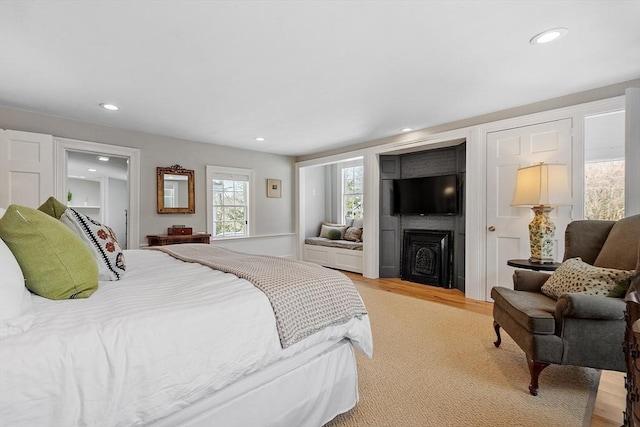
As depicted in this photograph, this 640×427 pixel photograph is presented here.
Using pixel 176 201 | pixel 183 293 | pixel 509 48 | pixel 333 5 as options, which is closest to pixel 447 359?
pixel 183 293

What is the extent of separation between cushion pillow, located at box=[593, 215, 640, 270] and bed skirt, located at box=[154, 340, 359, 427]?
1.96m

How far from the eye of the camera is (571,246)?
7.97 ft

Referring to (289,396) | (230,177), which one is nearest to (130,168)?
(230,177)

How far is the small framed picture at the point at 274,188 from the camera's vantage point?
5.89 metres

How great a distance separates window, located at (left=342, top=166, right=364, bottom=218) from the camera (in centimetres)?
654

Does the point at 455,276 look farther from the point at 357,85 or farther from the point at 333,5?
the point at 333,5

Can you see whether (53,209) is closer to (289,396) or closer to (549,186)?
(289,396)

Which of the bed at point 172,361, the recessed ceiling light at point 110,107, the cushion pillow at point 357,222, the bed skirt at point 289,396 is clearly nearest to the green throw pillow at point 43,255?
the bed at point 172,361

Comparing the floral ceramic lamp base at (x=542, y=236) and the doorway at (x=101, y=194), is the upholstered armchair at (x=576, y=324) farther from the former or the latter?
the doorway at (x=101, y=194)

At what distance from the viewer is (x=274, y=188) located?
5977 mm

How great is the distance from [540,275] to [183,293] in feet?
8.59

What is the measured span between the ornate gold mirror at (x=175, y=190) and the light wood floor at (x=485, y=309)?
10.0 feet

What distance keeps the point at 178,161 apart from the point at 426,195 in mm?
4050

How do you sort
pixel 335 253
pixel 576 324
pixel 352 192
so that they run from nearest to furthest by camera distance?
pixel 576 324 → pixel 335 253 → pixel 352 192
